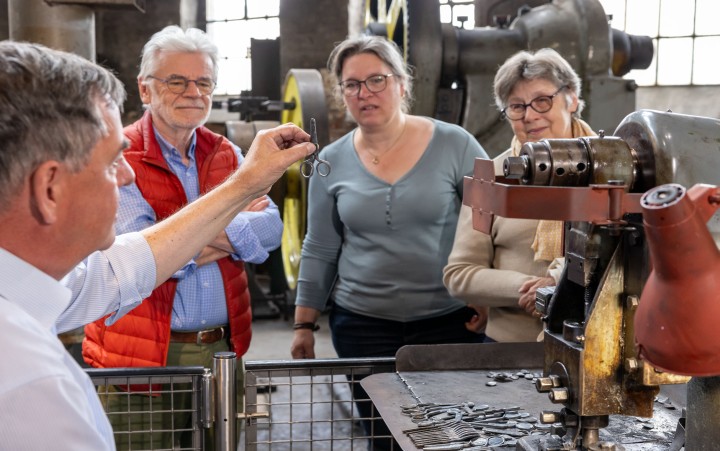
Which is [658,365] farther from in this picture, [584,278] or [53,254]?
[53,254]

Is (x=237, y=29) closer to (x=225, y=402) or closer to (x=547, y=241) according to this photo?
(x=547, y=241)

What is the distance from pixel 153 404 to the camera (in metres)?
2.28

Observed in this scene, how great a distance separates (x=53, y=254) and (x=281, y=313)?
6.44m

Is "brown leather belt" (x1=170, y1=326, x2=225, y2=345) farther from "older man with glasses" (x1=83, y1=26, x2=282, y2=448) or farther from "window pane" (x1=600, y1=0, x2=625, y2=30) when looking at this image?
"window pane" (x1=600, y1=0, x2=625, y2=30)

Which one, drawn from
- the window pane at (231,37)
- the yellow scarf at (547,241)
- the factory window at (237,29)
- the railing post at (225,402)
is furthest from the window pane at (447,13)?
the railing post at (225,402)

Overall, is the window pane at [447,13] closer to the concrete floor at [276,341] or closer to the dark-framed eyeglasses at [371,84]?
the concrete floor at [276,341]

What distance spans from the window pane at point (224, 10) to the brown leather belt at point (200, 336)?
33.3ft

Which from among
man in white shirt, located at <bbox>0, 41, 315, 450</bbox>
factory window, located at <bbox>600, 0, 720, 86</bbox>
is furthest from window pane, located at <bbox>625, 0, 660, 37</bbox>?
man in white shirt, located at <bbox>0, 41, 315, 450</bbox>

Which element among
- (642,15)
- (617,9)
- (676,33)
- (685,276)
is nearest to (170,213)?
(685,276)

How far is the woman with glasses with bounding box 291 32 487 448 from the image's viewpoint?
8.96 feet

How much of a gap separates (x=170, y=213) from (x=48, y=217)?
141 cm

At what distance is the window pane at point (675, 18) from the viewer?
9.81 m

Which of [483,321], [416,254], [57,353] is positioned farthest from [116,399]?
[57,353]

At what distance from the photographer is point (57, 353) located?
0.93 metres
